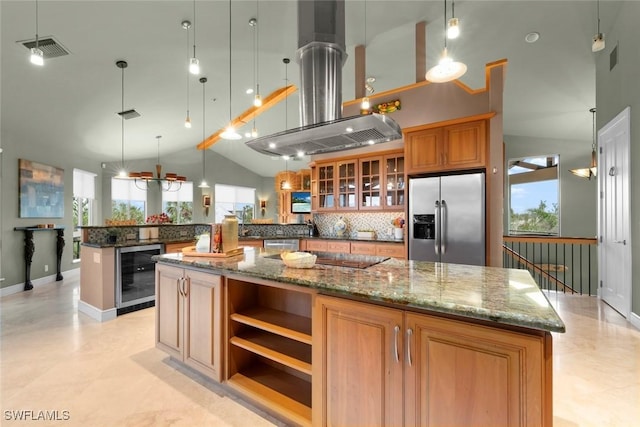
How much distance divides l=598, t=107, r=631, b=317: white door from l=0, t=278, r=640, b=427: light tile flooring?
1.57 feet

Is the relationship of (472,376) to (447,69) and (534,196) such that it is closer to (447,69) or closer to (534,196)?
(447,69)

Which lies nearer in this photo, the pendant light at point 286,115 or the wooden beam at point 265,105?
the pendant light at point 286,115

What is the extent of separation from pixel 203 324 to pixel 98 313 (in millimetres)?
2373

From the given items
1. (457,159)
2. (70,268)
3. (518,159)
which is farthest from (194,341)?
(518,159)

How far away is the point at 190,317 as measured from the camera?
84.3 inches

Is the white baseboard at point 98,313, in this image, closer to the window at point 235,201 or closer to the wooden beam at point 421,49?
the wooden beam at point 421,49

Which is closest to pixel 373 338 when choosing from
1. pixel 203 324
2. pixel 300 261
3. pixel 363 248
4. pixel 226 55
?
pixel 300 261

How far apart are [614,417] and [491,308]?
1.63 m

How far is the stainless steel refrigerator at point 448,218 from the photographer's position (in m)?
3.50

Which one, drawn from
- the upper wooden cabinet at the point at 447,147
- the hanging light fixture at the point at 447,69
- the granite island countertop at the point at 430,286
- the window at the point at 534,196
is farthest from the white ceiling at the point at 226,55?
the granite island countertop at the point at 430,286

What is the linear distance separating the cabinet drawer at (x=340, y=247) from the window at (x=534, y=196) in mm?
4691

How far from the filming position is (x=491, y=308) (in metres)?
1.08

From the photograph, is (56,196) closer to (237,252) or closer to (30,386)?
(30,386)

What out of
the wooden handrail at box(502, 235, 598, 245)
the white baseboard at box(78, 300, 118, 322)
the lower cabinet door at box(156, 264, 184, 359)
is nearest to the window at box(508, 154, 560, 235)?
the wooden handrail at box(502, 235, 598, 245)
